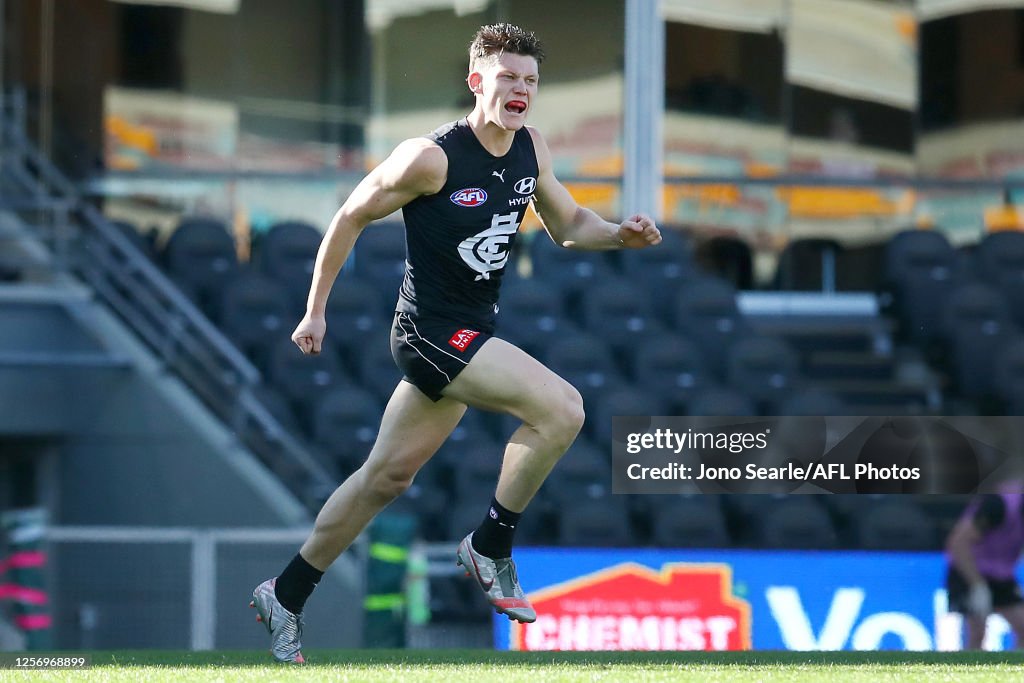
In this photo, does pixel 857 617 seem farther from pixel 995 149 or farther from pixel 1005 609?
pixel 995 149

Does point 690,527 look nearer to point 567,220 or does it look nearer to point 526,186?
point 567,220

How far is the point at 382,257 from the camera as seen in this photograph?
39.9 feet

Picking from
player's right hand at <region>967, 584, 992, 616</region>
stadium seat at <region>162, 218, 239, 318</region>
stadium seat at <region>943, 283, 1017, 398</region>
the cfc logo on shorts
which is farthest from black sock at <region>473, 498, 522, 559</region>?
stadium seat at <region>943, 283, 1017, 398</region>

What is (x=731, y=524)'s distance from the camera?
1041cm

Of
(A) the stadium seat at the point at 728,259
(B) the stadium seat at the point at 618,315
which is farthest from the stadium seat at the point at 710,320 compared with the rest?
(A) the stadium seat at the point at 728,259

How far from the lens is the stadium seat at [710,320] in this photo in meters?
11.8

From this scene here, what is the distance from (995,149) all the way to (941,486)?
4.18 meters

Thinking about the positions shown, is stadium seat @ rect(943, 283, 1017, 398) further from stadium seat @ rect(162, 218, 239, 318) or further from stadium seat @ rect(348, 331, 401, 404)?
stadium seat @ rect(162, 218, 239, 318)

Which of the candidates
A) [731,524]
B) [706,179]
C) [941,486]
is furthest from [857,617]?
[706,179]

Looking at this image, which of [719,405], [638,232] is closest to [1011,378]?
[719,405]

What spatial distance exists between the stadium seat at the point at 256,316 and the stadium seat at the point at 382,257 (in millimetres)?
688

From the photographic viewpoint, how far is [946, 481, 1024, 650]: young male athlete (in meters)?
8.62

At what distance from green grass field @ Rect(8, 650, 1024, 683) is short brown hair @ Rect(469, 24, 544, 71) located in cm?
191

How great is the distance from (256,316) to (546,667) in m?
6.21
